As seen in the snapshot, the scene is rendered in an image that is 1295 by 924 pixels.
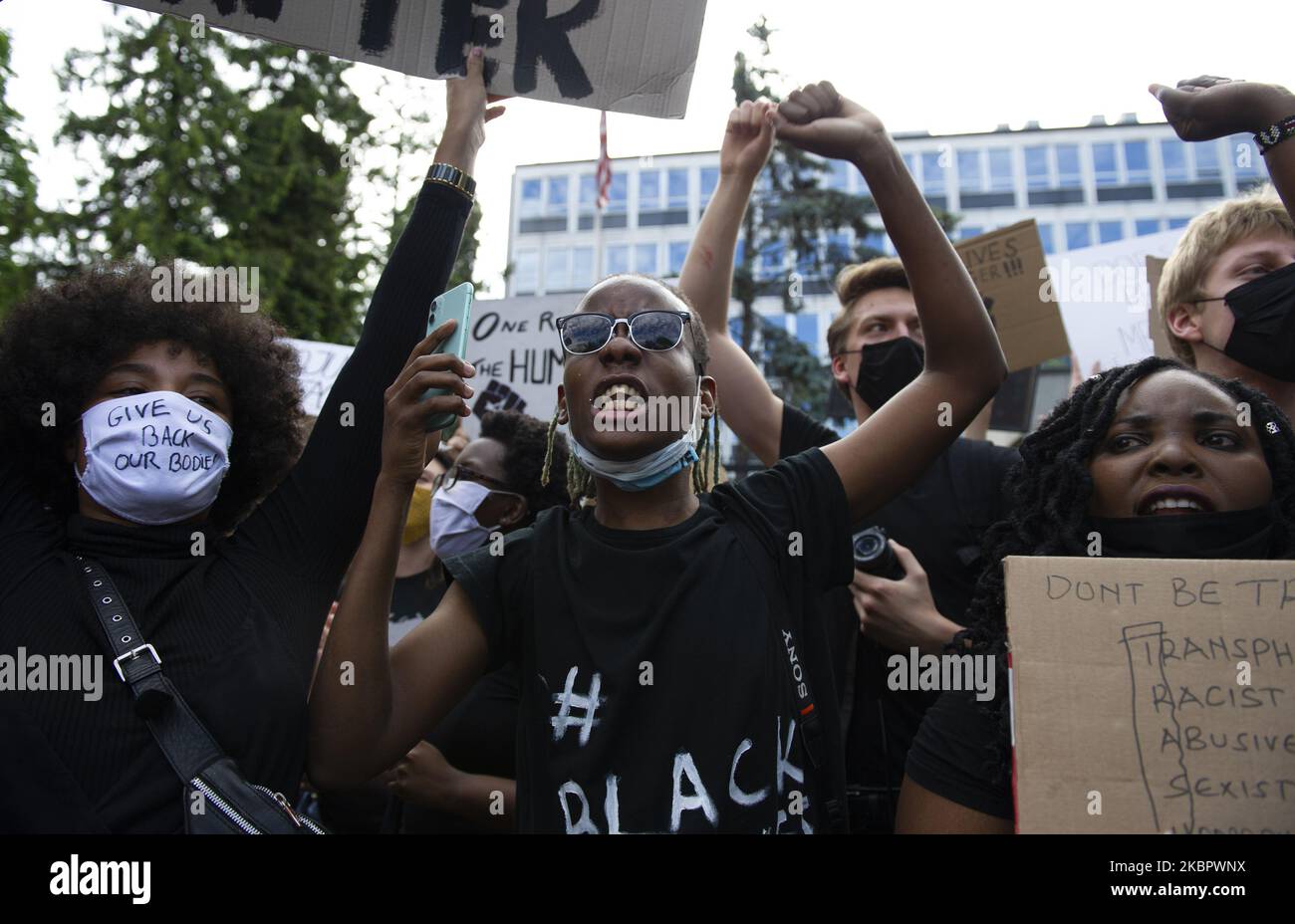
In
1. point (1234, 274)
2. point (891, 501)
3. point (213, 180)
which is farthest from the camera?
point (213, 180)

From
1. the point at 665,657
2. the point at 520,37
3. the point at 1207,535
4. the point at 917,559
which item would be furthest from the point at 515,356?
the point at 1207,535

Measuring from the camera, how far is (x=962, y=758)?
2.00 m

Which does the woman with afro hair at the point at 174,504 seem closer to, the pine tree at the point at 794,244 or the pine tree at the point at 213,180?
the pine tree at the point at 213,180

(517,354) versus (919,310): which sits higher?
(517,354)

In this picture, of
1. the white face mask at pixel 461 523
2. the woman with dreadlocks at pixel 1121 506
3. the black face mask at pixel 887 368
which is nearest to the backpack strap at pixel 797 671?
the woman with dreadlocks at pixel 1121 506

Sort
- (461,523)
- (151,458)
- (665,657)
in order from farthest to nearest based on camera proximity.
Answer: (461,523) < (151,458) < (665,657)

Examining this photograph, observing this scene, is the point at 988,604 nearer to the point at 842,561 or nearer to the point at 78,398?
the point at 842,561

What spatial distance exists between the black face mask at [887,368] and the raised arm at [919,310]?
2.53 ft

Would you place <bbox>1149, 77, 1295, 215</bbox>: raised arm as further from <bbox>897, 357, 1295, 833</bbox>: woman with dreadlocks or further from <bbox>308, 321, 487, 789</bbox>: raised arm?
<bbox>308, 321, 487, 789</bbox>: raised arm

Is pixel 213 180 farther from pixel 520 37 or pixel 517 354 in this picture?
pixel 520 37

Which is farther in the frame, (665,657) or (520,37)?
(520,37)

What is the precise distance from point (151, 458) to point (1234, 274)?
9.65ft

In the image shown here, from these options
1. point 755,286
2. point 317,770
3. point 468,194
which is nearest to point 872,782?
point 317,770

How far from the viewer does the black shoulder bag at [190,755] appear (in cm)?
174
